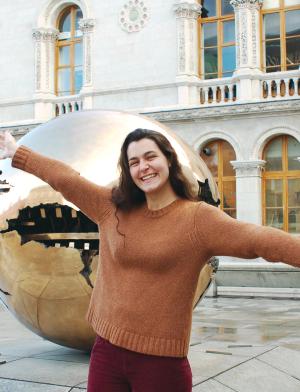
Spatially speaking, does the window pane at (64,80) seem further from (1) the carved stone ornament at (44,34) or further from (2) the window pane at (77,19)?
(2) the window pane at (77,19)

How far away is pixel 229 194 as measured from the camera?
60.0 ft

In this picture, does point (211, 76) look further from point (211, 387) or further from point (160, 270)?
point (160, 270)

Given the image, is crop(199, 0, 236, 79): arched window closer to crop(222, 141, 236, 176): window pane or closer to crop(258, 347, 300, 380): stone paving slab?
crop(222, 141, 236, 176): window pane

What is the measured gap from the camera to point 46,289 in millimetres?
4332

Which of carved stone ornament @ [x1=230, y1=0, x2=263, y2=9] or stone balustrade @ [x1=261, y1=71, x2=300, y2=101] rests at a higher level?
carved stone ornament @ [x1=230, y1=0, x2=263, y2=9]

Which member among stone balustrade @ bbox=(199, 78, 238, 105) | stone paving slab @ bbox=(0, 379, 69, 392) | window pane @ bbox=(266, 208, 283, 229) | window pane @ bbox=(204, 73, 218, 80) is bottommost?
stone paving slab @ bbox=(0, 379, 69, 392)

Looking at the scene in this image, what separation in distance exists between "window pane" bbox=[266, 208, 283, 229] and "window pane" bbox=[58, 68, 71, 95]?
25.1 feet

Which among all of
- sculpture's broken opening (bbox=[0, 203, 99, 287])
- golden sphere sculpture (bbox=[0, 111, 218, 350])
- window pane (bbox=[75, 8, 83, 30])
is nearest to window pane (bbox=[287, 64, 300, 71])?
window pane (bbox=[75, 8, 83, 30])

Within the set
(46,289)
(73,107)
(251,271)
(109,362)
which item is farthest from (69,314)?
(73,107)

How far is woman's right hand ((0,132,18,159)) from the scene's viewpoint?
8.99ft

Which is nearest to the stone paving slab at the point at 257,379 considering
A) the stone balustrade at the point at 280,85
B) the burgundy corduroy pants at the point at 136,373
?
the burgundy corduroy pants at the point at 136,373

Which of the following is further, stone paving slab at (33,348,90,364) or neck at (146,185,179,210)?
stone paving slab at (33,348,90,364)

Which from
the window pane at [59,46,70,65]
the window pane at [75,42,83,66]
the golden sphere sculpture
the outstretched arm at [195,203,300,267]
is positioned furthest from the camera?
the window pane at [59,46,70,65]

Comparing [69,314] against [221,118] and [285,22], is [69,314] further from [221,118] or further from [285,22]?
[285,22]
